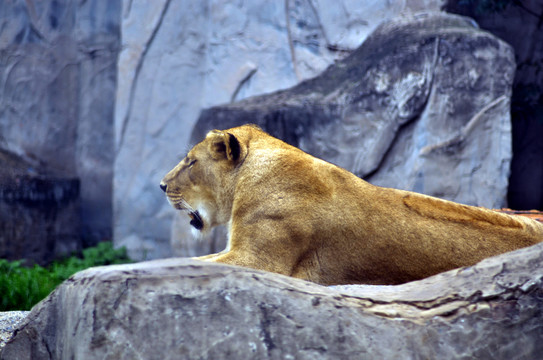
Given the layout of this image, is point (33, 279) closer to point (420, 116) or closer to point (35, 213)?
point (35, 213)

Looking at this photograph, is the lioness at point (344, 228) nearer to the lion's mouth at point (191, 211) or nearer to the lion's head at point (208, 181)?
the lion's head at point (208, 181)

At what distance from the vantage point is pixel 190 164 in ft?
10.6

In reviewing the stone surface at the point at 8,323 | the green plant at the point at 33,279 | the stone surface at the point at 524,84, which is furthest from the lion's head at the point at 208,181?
the stone surface at the point at 524,84

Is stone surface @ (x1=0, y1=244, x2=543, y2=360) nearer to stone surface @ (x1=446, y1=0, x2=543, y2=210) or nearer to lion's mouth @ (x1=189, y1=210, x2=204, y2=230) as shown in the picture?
lion's mouth @ (x1=189, y1=210, x2=204, y2=230)

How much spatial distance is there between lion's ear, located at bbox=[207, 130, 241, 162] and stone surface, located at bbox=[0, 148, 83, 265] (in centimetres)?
544

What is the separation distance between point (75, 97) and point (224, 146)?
713 cm

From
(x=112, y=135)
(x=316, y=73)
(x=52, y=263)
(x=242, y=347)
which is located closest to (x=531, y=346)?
(x=242, y=347)

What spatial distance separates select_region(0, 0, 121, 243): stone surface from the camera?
916 centimetres

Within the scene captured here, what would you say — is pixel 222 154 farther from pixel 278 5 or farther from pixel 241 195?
pixel 278 5

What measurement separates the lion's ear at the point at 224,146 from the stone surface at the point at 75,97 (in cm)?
675

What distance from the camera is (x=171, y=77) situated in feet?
29.5

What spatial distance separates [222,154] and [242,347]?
4.91ft

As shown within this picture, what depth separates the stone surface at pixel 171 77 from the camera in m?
8.06

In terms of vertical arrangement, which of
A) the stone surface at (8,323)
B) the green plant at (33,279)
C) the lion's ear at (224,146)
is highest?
the lion's ear at (224,146)
